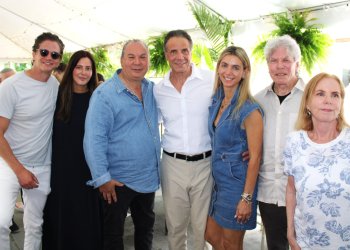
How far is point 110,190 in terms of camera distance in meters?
2.31

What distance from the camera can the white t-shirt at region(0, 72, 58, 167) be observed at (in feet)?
7.53

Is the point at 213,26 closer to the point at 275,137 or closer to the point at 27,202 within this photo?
the point at 275,137

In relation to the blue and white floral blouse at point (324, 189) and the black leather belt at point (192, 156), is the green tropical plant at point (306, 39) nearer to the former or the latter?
the black leather belt at point (192, 156)

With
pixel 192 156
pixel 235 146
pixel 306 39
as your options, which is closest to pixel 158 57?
pixel 306 39

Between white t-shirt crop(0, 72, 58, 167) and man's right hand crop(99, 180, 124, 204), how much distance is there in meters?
0.56

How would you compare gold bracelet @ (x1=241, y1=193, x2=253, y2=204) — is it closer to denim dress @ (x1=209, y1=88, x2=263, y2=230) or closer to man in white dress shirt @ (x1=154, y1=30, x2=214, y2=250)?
denim dress @ (x1=209, y1=88, x2=263, y2=230)

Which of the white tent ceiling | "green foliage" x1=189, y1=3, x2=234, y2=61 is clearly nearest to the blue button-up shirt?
"green foliage" x1=189, y1=3, x2=234, y2=61

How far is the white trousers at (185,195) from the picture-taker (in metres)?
2.34

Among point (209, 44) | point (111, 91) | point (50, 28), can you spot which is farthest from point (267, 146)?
point (50, 28)

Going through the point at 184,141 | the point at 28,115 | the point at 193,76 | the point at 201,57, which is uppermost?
the point at 201,57

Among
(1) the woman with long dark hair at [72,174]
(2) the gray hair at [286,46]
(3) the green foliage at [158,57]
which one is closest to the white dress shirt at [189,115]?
(2) the gray hair at [286,46]

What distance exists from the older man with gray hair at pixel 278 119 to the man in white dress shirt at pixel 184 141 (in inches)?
16.5

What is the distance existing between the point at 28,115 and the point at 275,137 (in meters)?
1.73

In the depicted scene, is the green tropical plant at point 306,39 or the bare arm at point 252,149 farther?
the green tropical plant at point 306,39
